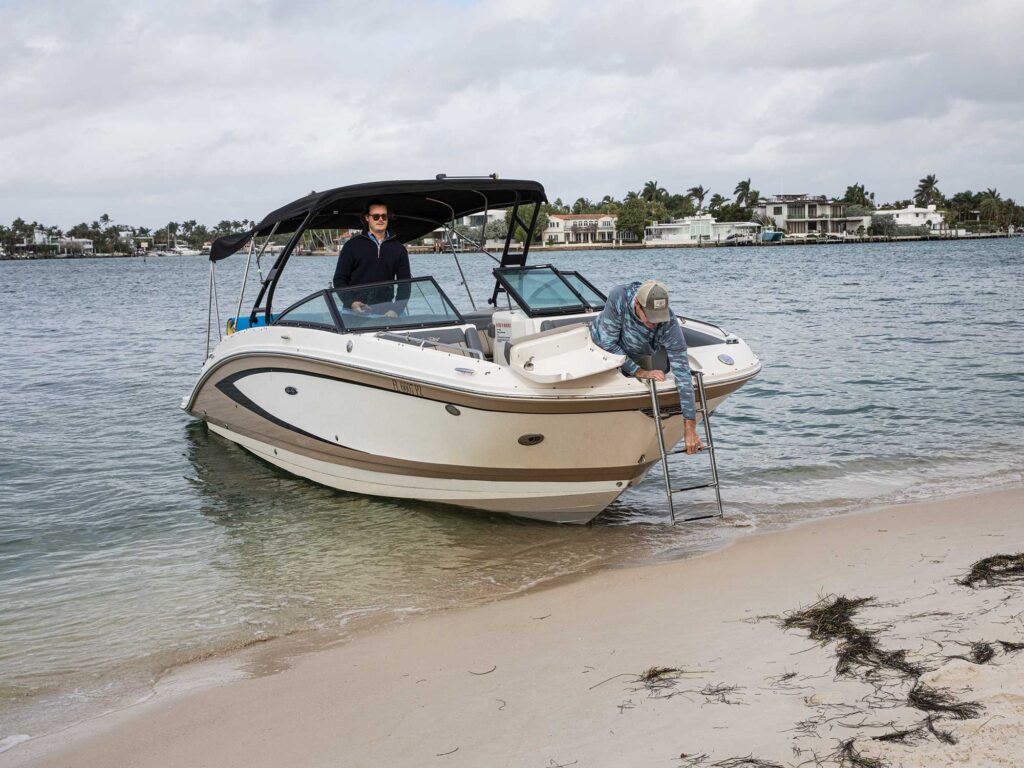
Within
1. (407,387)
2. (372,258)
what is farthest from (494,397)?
(372,258)

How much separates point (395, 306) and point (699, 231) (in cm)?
14391

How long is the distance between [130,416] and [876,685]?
11.8m

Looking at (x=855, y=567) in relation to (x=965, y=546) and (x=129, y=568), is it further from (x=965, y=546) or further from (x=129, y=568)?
(x=129, y=568)

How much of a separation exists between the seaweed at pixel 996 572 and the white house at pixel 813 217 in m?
144

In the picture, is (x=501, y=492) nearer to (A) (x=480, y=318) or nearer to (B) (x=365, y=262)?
(A) (x=480, y=318)

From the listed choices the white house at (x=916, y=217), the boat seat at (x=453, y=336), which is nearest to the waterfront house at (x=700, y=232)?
the white house at (x=916, y=217)

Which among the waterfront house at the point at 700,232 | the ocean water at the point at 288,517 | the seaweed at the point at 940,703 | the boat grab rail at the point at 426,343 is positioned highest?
the waterfront house at the point at 700,232

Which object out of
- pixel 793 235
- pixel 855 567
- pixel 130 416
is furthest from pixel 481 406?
pixel 793 235

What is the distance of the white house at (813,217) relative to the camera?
141625 mm

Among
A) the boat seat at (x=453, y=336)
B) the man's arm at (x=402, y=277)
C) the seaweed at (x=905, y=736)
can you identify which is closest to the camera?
the seaweed at (x=905, y=736)

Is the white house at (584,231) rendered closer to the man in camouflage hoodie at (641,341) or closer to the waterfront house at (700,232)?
the waterfront house at (700,232)

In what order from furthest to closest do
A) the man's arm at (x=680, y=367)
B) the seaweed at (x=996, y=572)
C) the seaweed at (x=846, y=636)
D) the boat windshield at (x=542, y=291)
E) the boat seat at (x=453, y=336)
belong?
the boat windshield at (x=542, y=291) < the boat seat at (x=453, y=336) < the man's arm at (x=680, y=367) < the seaweed at (x=996, y=572) < the seaweed at (x=846, y=636)

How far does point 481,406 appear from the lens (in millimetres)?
6543

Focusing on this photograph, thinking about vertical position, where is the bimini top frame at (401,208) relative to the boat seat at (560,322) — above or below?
above
